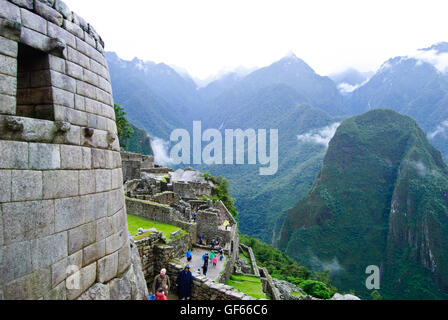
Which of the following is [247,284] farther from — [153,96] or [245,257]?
[153,96]

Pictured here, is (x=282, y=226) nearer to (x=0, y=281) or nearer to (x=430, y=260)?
(x=430, y=260)

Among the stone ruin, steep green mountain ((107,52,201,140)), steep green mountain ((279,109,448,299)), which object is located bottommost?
steep green mountain ((279,109,448,299))

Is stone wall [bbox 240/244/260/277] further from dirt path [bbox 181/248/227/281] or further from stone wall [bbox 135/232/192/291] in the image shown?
stone wall [bbox 135/232/192/291]

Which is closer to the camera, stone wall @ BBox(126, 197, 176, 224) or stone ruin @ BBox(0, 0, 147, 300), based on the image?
stone ruin @ BBox(0, 0, 147, 300)

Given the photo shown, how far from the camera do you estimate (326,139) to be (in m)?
146

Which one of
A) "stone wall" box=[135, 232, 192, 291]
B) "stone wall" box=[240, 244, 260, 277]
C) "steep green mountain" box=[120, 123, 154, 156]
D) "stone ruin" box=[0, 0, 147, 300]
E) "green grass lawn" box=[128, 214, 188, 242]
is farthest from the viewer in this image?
"steep green mountain" box=[120, 123, 154, 156]

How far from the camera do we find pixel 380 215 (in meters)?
96.9

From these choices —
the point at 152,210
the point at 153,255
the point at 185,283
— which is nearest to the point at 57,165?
the point at 185,283

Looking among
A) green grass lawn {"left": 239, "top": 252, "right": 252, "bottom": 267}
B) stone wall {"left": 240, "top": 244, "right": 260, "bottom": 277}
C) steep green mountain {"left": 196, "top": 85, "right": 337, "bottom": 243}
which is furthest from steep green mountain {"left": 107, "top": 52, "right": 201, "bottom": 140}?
green grass lawn {"left": 239, "top": 252, "right": 252, "bottom": 267}

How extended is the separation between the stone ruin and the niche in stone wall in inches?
0.6

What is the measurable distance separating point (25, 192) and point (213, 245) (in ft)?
43.6

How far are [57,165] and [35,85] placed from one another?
1.38m

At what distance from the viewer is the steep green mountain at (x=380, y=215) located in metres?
75.9

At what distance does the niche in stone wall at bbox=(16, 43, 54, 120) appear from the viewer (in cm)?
407
